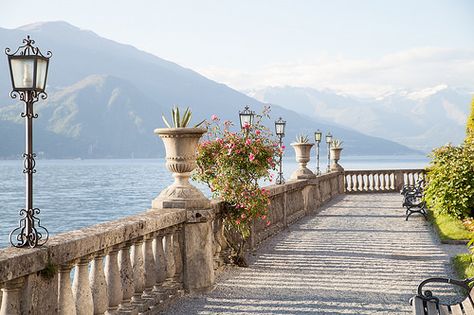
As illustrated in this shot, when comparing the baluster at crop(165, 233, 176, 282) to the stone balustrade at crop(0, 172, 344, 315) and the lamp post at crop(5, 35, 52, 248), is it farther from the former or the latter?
the lamp post at crop(5, 35, 52, 248)

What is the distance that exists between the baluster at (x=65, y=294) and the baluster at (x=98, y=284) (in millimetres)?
542

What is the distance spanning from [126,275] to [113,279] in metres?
0.31

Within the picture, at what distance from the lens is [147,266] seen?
6.43 metres

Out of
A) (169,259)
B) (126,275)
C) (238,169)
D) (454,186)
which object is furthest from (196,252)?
(454,186)

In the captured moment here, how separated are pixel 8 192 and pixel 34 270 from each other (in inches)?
3672

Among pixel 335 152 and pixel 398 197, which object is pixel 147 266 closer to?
pixel 398 197

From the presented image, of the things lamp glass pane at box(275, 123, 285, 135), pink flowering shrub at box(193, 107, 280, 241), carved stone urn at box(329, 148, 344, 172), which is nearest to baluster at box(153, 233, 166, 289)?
pink flowering shrub at box(193, 107, 280, 241)

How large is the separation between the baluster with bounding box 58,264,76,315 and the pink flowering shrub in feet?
15.5

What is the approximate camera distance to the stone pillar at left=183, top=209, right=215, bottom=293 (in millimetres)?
7473

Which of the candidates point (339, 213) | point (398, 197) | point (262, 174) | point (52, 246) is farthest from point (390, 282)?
point (398, 197)

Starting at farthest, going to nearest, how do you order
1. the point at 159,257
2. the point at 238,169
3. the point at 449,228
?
the point at 449,228 < the point at 238,169 < the point at 159,257

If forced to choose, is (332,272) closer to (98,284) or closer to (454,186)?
(98,284)

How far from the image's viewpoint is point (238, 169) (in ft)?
30.5

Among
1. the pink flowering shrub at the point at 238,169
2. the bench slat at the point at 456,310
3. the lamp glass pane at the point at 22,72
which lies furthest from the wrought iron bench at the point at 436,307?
the pink flowering shrub at the point at 238,169
